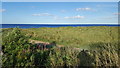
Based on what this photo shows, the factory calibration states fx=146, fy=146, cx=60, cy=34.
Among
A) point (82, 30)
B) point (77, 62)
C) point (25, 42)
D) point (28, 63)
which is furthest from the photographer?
point (82, 30)

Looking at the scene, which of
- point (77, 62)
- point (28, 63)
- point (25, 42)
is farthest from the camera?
point (25, 42)

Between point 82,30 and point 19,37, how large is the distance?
3.88m

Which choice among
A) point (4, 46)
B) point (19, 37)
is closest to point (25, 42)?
point (19, 37)

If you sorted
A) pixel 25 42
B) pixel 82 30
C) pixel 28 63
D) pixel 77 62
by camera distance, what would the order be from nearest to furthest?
pixel 28 63 < pixel 77 62 < pixel 25 42 < pixel 82 30

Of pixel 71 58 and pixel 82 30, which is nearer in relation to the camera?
pixel 71 58

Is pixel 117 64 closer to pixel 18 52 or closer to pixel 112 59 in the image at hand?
pixel 112 59

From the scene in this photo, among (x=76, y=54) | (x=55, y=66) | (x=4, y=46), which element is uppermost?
(x=4, y=46)

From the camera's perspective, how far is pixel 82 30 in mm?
5992

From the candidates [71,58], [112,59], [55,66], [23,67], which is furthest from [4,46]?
[112,59]

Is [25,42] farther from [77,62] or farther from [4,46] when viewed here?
[77,62]

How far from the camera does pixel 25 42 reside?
2.43 meters

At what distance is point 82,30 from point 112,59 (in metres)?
3.79

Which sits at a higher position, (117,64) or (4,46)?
(4,46)

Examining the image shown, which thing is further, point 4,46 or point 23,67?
point 4,46
